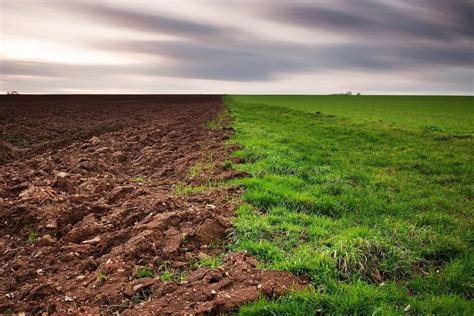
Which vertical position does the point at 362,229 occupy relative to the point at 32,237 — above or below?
above

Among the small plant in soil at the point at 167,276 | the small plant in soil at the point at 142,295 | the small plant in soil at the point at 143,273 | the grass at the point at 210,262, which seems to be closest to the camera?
the small plant in soil at the point at 142,295

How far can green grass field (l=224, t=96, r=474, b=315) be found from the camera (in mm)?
4434

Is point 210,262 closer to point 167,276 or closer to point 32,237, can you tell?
point 167,276

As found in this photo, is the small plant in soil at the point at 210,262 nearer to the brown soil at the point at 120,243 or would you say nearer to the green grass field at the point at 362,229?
the brown soil at the point at 120,243

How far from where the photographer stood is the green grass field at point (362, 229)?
175 inches

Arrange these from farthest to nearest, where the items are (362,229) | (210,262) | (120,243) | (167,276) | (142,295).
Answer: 1. (362,229)
2. (120,243)
3. (210,262)
4. (167,276)
5. (142,295)

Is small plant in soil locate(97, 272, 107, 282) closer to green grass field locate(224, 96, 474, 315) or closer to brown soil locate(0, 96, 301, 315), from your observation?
brown soil locate(0, 96, 301, 315)

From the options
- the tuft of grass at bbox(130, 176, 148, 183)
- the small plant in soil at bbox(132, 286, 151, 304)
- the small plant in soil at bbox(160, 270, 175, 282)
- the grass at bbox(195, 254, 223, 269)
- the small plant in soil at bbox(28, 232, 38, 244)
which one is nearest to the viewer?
the small plant in soil at bbox(132, 286, 151, 304)

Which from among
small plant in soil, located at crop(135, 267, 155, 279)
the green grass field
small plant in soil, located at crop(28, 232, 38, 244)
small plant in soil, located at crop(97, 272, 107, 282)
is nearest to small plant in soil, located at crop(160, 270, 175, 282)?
small plant in soil, located at crop(135, 267, 155, 279)

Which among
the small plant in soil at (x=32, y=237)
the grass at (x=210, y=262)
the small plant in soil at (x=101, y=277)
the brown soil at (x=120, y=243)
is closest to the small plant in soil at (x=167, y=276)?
the brown soil at (x=120, y=243)

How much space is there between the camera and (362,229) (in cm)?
614

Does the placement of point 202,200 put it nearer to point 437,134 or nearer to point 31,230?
point 31,230

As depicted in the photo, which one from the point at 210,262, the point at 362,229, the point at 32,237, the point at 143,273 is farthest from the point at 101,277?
the point at 362,229

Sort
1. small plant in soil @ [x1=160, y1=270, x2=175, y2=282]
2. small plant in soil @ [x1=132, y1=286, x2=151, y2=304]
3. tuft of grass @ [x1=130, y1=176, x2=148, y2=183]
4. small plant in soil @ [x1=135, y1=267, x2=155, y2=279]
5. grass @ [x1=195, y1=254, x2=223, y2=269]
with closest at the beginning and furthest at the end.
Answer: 1. small plant in soil @ [x1=132, y1=286, x2=151, y2=304]
2. small plant in soil @ [x1=160, y1=270, x2=175, y2=282]
3. small plant in soil @ [x1=135, y1=267, x2=155, y2=279]
4. grass @ [x1=195, y1=254, x2=223, y2=269]
5. tuft of grass @ [x1=130, y1=176, x2=148, y2=183]
